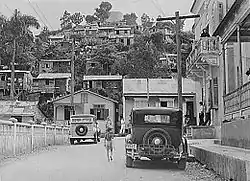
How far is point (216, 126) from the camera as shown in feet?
99.8

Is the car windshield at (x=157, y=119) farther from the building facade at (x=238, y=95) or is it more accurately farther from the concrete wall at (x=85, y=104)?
the concrete wall at (x=85, y=104)

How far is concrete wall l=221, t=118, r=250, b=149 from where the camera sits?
49.3 feet

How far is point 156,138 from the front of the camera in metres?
16.3

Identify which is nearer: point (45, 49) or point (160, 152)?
point (160, 152)

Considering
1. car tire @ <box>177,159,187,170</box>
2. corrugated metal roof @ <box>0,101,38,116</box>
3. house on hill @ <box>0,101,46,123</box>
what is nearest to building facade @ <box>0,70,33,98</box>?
house on hill @ <box>0,101,46,123</box>

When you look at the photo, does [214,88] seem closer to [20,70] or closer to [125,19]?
[20,70]

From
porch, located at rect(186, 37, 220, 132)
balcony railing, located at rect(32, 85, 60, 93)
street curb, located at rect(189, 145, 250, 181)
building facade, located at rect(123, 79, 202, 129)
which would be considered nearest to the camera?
street curb, located at rect(189, 145, 250, 181)

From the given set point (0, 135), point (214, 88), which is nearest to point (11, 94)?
point (214, 88)

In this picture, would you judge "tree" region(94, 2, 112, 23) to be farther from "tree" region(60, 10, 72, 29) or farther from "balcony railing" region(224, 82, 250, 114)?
"balcony railing" region(224, 82, 250, 114)

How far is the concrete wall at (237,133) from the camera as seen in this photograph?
591 inches

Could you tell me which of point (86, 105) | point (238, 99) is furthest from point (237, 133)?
point (86, 105)

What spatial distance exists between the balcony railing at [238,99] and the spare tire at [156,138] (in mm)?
2593

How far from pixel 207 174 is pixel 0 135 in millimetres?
8112

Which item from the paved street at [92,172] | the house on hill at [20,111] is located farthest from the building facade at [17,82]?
the paved street at [92,172]
